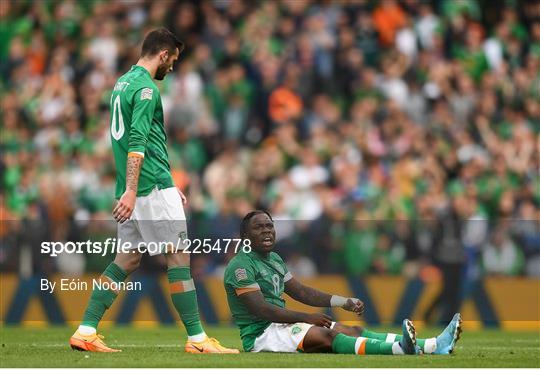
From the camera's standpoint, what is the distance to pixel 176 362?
1046 centimetres

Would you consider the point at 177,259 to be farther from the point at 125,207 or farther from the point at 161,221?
the point at 125,207

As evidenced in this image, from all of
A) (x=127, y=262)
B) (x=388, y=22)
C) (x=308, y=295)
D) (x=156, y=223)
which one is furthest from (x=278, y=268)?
(x=388, y=22)

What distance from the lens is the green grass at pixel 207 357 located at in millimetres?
10273

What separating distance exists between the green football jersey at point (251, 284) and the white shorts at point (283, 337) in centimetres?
7

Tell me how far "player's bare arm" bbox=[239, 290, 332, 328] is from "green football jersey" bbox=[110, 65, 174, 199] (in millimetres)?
1116

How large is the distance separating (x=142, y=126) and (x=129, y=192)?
0.52 meters

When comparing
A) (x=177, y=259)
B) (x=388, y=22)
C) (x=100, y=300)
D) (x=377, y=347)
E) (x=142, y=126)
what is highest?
(x=388, y=22)

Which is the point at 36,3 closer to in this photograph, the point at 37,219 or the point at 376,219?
the point at 37,219

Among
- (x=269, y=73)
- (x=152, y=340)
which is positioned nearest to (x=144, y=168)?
(x=152, y=340)

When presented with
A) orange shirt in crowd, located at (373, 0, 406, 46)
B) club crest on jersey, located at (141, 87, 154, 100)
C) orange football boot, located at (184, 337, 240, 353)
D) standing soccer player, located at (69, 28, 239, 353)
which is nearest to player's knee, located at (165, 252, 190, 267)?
standing soccer player, located at (69, 28, 239, 353)

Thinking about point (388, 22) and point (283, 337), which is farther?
point (388, 22)

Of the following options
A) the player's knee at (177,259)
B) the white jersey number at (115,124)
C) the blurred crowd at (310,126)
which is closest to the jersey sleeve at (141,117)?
the white jersey number at (115,124)

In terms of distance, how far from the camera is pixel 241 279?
1104 cm

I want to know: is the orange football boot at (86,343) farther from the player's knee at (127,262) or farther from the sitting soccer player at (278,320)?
the sitting soccer player at (278,320)
